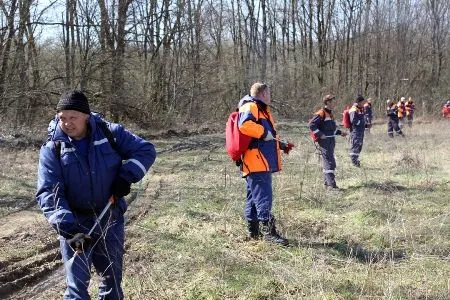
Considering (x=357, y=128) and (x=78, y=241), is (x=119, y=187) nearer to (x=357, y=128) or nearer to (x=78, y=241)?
(x=78, y=241)

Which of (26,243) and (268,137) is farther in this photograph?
(26,243)

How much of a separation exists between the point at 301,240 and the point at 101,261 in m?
3.31

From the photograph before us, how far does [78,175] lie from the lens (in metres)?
3.77

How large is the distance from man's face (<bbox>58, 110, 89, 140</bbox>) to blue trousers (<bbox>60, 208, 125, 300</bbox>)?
2.10ft

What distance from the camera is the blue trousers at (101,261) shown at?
3832mm

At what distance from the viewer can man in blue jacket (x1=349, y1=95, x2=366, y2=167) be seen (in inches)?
530

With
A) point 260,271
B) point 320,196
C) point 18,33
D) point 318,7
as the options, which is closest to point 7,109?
point 18,33

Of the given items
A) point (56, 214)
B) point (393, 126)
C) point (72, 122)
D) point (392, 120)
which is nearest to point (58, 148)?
point (72, 122)

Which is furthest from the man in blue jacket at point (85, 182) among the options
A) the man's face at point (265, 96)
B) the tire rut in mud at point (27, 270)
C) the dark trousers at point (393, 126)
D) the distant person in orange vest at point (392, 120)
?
the dark trousers at point (393, 126)

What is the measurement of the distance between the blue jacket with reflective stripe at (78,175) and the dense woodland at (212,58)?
1715 centimetres

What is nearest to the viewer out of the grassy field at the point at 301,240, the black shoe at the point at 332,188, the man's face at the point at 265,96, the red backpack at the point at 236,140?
the grassy field at the point at 301,240

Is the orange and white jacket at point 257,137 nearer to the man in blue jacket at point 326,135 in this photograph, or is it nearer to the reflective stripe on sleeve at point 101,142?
the reflective stripe on sleeve at point 101,142

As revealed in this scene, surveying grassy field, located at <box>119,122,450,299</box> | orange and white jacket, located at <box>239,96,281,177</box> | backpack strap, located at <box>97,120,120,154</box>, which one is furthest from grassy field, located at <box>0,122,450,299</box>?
backpack strap, located at <box>97,120,120,154</box>

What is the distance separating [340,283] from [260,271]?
86 cm
